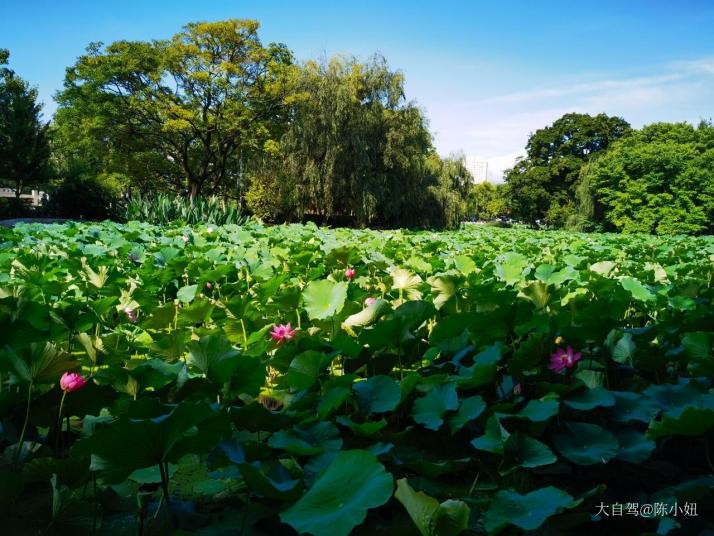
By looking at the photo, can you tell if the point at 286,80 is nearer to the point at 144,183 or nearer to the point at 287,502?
the point at 144,183

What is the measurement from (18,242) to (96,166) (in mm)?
24987

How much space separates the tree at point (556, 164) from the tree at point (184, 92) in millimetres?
25350

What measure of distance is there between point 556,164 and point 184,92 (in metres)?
30.4

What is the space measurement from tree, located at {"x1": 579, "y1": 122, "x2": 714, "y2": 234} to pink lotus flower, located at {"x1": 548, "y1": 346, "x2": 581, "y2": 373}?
3188 centimetres

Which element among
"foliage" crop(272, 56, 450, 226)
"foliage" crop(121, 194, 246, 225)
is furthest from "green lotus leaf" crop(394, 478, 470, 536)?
"foliage" crop(272, 56, 450, 226)

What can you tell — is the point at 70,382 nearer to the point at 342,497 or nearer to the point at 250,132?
the point at 342,497

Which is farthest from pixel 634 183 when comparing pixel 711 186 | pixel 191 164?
pixel 191 164

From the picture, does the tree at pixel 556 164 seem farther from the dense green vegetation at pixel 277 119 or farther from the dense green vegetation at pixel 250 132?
the dense green vegetation at pixel 277 119

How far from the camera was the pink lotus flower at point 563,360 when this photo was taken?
58.4 inches

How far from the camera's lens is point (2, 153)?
25.6 m

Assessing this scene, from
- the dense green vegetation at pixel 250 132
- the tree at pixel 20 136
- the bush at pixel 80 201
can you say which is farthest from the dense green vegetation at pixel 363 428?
the tree at pixel 20 136

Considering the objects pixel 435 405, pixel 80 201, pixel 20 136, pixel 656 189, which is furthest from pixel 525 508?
pixel 656 189

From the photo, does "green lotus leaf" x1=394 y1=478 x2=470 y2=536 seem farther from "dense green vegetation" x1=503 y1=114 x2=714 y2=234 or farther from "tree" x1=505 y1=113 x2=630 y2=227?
"tree" x1=505 y1=113 x2=630 y2=227

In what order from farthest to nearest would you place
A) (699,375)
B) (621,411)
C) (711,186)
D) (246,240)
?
(711,186), (246,240), (699,375), (621,411)
